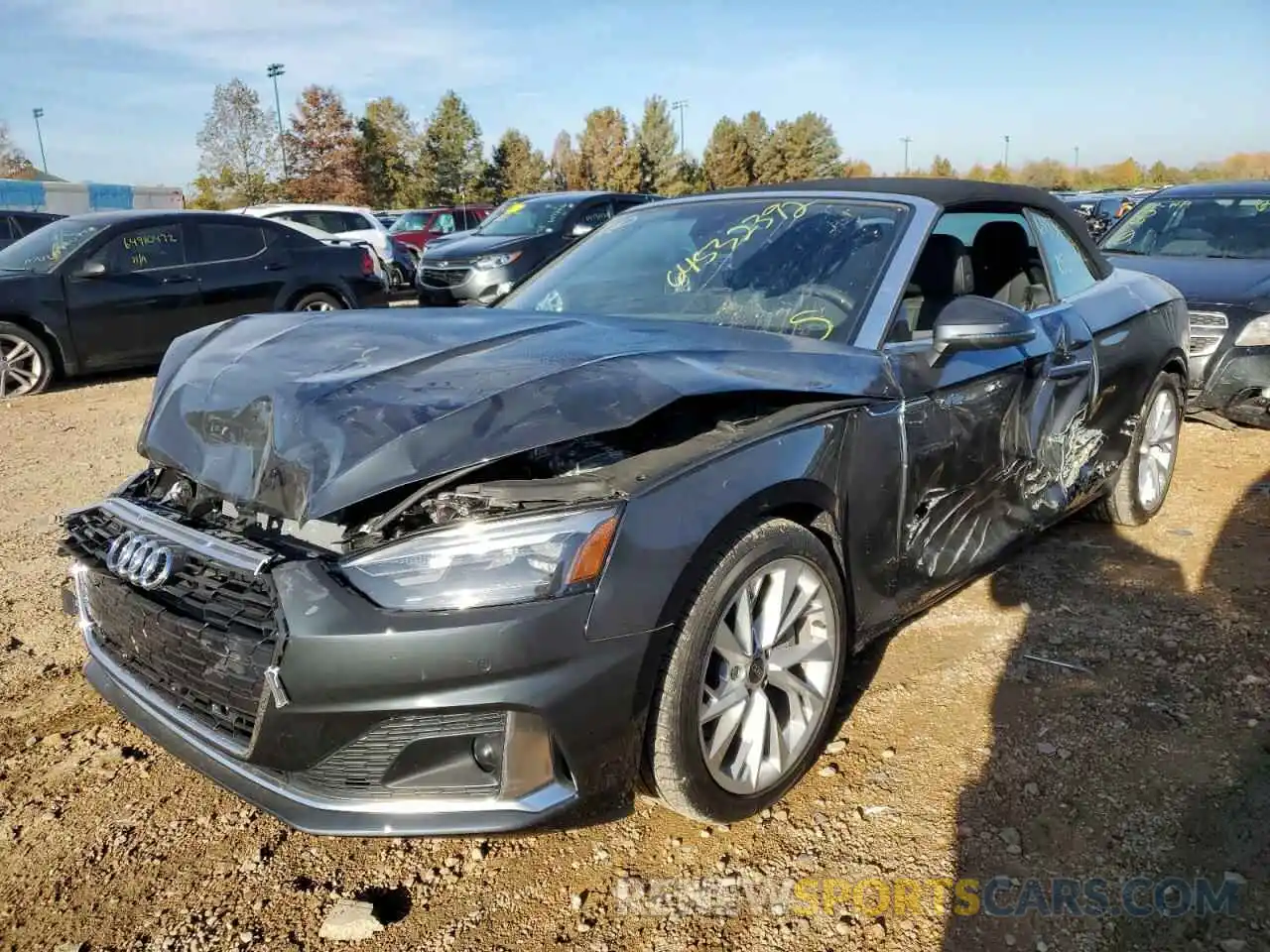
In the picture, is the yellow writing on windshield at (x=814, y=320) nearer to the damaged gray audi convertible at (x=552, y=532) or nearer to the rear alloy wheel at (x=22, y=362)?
the damaged gray audi convertible at (x=552, y=532)

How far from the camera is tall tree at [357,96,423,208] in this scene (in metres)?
47.6

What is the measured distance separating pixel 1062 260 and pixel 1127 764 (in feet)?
7.15

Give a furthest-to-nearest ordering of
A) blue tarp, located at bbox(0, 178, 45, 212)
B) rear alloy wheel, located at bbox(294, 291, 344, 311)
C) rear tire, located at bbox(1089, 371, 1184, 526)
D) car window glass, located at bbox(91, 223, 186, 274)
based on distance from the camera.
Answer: blue tarp, located at bbox(0, 178, 45, 212) < rear alloy wheel, located at bbox(294, 291, 344, 311) < car window glass, located at bbox(91, 223, 186, 274) < rear tire, located at bbox(1089, 371, 1184, 526)

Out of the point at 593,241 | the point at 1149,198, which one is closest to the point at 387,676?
the point at 593,241

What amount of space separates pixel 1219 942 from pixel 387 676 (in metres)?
1.80

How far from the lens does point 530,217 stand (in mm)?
11961

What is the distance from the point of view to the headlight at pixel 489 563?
1847 millimetres

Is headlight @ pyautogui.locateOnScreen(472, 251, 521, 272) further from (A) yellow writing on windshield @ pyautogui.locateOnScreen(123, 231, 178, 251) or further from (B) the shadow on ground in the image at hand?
(B) the shadow on ground

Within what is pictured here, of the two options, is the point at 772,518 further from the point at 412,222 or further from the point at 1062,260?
the point at 412,222

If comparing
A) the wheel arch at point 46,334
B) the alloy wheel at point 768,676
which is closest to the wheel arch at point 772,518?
the alloy wheel at point 768,676

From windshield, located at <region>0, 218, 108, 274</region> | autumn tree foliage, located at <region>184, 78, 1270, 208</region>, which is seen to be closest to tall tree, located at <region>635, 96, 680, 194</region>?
autumn tree foliage, located at <region>184, 78, 1270, 208</region>

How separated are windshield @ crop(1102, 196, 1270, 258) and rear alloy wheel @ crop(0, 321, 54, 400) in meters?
8.79

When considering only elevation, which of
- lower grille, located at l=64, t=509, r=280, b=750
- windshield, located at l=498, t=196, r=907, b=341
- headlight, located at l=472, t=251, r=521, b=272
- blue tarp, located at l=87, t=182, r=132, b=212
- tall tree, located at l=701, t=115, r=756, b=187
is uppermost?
tall tree, located at l=701, t=115, r=756, b=187

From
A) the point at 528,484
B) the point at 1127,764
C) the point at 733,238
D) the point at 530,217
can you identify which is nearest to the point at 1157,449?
A: the point at 1127,764
